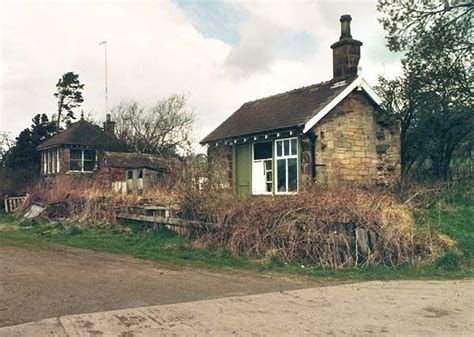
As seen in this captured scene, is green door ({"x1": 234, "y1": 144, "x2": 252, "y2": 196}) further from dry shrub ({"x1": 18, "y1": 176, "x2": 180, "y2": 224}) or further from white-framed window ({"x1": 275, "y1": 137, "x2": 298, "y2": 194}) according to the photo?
dry shrub ({"x1": 18, "y1": 176, "x2": 180, "y2": 224})

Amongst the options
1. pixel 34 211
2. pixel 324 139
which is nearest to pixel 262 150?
pixel 324 139

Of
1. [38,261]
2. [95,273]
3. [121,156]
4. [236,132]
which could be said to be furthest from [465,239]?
[121,156]

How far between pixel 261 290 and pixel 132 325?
9.82 feet

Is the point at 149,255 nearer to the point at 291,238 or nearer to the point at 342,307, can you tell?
the point at 291,238

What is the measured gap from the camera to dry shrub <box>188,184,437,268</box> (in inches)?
445

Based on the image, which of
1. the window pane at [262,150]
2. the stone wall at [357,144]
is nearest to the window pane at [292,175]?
the stone wall at [357,144]

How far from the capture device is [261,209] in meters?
12.9

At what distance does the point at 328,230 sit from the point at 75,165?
107 ft

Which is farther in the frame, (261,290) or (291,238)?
(291,238)

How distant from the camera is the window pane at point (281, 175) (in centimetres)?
2133

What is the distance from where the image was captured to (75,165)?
4075 centimetres

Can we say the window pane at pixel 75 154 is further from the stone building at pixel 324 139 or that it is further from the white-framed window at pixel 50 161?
the stone building at pixel 324 139

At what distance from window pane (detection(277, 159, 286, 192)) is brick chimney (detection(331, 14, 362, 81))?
4.49 meters

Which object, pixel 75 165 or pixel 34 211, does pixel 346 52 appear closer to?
pixel 34 211
